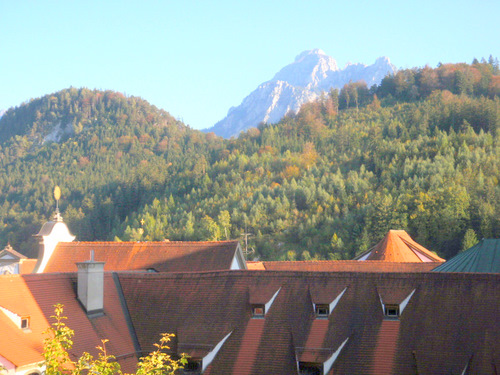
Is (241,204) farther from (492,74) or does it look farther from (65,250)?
(492,74)

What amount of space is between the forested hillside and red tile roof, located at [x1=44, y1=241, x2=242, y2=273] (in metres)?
42.2

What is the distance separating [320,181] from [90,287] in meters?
82.5

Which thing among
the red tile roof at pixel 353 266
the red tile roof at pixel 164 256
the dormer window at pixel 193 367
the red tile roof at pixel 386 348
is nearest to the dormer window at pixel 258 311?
the dormer window at pixel 193 367

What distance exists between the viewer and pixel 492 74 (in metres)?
138

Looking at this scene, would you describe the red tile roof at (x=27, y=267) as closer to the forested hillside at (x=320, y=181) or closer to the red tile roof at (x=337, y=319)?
the red tile roof at (x=337, y=319)

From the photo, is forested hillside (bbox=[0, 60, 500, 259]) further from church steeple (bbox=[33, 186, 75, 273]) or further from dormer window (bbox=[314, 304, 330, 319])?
dormer window (bbox=[314, 304, 330, 319])

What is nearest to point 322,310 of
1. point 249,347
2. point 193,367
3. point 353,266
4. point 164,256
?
point 249,347

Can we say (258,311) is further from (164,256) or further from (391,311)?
(164,256)

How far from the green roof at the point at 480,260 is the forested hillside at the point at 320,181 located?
137ft

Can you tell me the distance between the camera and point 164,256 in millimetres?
33062

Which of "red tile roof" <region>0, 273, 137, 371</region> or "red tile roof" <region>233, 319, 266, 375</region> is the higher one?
"red tile roof" <region>0, 273, 137, 371</region>

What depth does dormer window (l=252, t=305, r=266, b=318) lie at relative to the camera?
19.0 metres

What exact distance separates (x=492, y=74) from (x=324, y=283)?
13200cm

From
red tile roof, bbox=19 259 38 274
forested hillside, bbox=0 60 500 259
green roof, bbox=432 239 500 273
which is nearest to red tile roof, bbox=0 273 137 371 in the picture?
green roof, bbox=432 239 500 273
